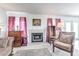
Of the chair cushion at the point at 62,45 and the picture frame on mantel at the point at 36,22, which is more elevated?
the picture frame on mantel at the point at 36,22

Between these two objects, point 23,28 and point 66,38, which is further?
point 23,28

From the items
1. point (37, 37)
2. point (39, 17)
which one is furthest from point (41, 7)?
point (37, 37)

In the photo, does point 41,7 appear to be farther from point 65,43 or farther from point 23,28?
point 23,28

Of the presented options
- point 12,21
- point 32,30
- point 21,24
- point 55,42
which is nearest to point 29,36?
point 32,30

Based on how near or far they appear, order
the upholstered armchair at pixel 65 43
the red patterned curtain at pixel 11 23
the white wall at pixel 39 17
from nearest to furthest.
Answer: the upholstered armchair at pixel 65 43
the white wall at pixel 39 17
the red patterned curtain at pixel 11 23

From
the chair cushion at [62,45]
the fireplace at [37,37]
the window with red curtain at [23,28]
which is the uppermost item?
the window with red curtain at [23,28]

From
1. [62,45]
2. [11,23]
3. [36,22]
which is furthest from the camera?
[36,22]

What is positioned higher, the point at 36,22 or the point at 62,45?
the point at 36,22

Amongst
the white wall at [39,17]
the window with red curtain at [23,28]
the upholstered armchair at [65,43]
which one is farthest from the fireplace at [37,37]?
the upholstered armchair at [65,43]

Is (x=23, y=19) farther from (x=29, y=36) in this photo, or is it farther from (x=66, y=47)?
(x=66, y=47)

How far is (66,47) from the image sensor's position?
3.46m

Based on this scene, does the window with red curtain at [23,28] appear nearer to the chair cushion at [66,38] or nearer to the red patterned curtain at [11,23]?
the red patterned curtain at [11,23]

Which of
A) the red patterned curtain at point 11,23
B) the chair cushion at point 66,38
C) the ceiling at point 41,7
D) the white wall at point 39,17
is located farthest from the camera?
the red patterned curtain at point 11,23

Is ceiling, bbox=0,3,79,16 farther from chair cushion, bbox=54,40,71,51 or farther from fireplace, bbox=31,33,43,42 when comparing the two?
fireplace, bbox=31,33,43,42
